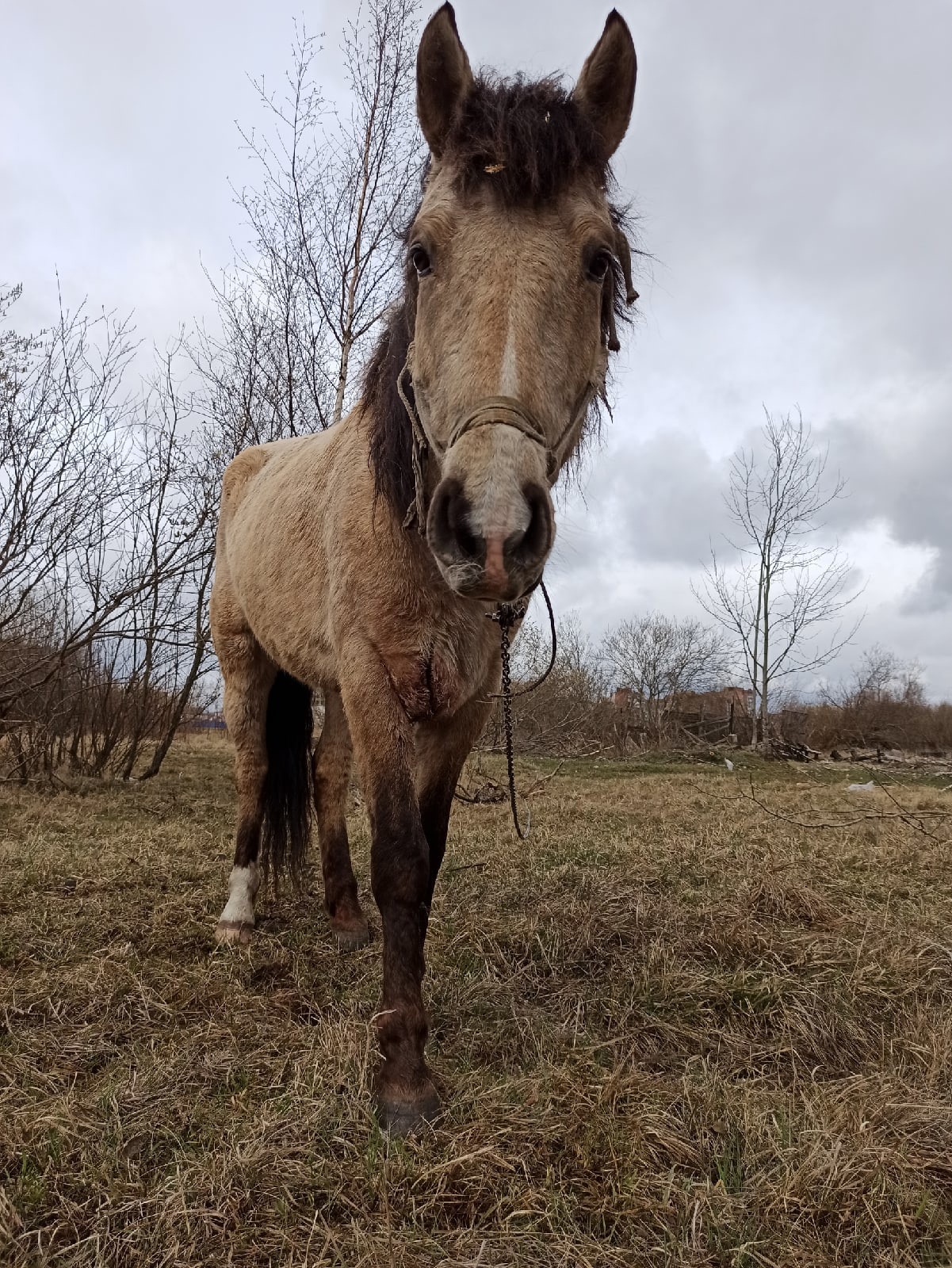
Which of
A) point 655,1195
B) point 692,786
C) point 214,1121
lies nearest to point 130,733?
point 692,786

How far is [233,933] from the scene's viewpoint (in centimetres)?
346

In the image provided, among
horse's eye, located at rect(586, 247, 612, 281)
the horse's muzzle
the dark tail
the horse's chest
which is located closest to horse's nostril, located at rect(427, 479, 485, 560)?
the horse's muzzle

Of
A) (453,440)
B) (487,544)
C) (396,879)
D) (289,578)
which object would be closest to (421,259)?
(453,440)

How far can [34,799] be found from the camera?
24.3 feet

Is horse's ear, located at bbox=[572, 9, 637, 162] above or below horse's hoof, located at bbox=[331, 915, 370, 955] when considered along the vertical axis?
above

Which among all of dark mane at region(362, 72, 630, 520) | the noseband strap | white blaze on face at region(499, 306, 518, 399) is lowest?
the noseband strap

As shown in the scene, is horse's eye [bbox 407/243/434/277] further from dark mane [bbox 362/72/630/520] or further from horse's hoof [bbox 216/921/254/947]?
horse's hoof [bbox 216/921/254/947]

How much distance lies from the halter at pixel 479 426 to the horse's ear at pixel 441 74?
666mm

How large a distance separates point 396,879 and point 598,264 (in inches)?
73.1

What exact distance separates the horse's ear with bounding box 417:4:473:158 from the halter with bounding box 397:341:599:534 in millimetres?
666

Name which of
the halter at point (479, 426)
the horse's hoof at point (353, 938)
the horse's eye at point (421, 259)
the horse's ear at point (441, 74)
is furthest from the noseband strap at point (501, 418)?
the horse's hoof at point (353, 938)

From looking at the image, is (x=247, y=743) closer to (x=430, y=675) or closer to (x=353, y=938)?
(x=353, y=938)

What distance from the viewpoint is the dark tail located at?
4.12m

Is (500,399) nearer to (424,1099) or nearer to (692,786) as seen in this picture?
(424,1099)
